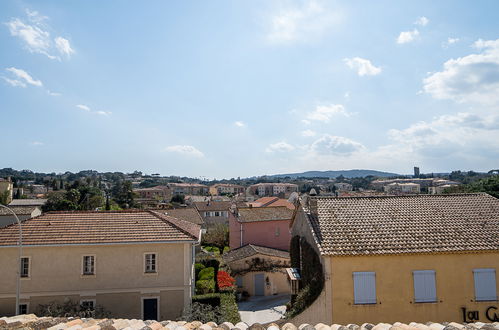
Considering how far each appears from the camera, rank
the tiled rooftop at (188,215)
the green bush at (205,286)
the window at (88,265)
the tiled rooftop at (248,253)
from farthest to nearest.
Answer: the tiled rooftop at (188,215) → the tiled rooftop at (248,253) → the green bush at (205,286) → the window at (88,265)

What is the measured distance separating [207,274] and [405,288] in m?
17.0

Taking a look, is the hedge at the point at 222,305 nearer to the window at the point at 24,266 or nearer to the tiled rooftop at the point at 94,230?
the tiled rooftop at the point at 94,230

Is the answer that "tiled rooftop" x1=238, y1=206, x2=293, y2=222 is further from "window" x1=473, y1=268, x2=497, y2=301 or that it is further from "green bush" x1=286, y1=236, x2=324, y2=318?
"window" x1=473, y1=268, x2=497, y2=301

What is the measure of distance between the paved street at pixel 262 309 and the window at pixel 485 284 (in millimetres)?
11881

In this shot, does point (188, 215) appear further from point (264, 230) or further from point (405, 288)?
point (405, 288)

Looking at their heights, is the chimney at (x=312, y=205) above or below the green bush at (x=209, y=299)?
above

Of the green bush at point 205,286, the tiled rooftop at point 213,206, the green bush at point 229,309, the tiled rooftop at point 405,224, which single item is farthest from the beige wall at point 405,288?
the tiled rooftop at point 213,206

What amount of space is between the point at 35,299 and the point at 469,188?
196 feet

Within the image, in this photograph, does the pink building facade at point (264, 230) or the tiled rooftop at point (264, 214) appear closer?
the pink building facade at point (264, 230)

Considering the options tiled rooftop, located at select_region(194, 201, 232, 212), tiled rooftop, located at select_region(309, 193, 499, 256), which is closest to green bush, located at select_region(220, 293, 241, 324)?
tiled rooftop, located at select_region(309, 193, 499, 256)

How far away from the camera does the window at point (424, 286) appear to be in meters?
16.3

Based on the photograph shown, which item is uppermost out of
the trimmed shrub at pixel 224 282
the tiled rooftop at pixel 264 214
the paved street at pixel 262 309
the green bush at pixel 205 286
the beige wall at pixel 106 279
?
the tiled rooftop at pixel 264 214

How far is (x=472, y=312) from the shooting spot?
1628 centimetres

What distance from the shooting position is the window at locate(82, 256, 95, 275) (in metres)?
18.8
